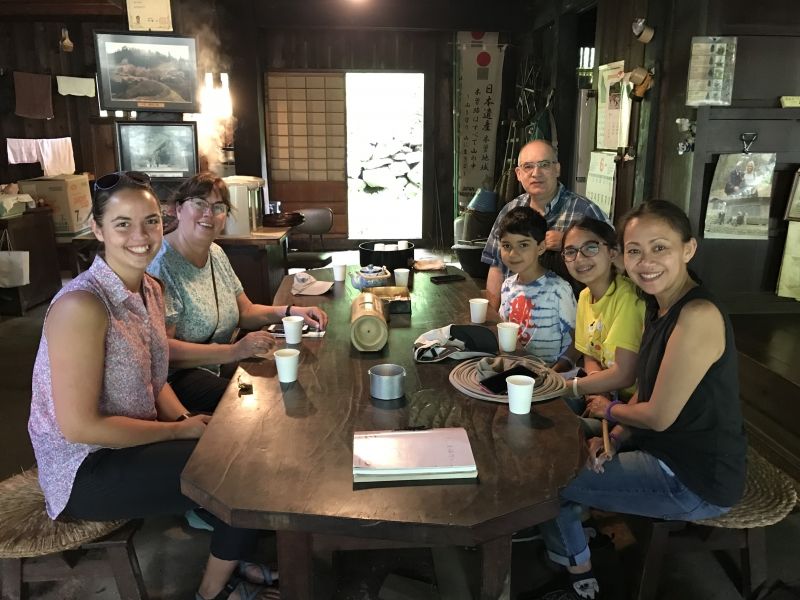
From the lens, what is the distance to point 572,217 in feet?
10.4

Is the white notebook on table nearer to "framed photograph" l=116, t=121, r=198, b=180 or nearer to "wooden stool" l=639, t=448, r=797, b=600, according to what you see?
"wooden stool" l=639, t=448, r=797, b=600

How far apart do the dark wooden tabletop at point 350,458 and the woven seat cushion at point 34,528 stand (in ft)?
1.57

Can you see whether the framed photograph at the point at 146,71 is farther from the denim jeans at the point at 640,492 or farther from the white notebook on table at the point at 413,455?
the denim jeans at the point at 640,492

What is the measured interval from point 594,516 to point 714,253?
228 cm

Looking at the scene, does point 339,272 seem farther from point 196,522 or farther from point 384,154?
point 384,154

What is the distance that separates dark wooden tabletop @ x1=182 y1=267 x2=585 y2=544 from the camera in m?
1.16

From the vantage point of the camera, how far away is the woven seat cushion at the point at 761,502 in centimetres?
171

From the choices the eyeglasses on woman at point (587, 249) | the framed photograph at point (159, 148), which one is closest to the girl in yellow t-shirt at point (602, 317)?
the eyeglasses on woman at point (587, 249)

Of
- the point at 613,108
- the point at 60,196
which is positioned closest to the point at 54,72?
the point at 60,196

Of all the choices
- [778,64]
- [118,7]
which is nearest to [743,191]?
[778,64]

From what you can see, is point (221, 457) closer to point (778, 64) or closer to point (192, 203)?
point (192, 203)

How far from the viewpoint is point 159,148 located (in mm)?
4809

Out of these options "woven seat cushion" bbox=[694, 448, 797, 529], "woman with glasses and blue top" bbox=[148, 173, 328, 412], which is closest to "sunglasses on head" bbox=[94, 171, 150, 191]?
"woman with glasses and blue top" bbox=[148, 173, 328, 412]

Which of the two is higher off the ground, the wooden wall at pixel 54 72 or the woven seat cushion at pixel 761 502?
the wooden wall at pixel 54 72
